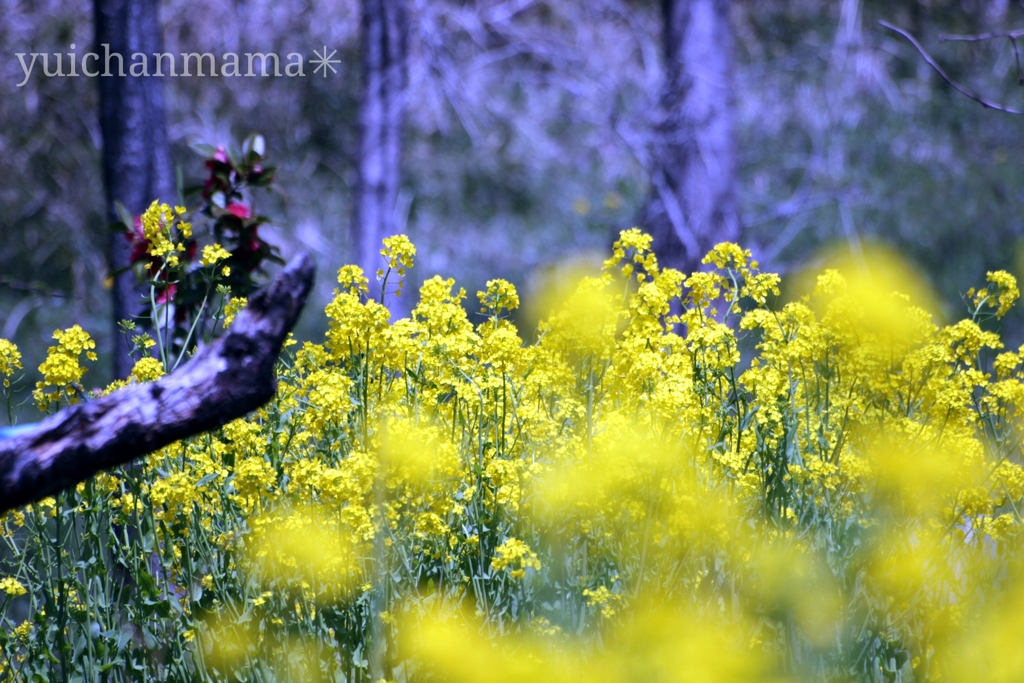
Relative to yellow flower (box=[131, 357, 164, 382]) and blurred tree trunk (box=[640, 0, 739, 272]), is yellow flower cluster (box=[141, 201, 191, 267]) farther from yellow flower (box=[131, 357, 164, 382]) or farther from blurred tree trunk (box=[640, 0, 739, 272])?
blurred tree trunk (box=[640, 0, 739, 272])

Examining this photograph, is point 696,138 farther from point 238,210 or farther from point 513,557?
point 513,557

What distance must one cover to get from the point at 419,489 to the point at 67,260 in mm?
8570

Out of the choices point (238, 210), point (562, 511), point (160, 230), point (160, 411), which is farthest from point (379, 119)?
point (160, 411)

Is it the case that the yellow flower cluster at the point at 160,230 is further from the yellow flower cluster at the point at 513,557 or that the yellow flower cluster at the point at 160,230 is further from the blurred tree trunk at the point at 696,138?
the blurred tree trunk at the point at 696,138

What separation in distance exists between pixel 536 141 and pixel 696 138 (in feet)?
13.3

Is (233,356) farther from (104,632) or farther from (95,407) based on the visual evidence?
(104,632)

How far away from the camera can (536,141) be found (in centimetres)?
1071

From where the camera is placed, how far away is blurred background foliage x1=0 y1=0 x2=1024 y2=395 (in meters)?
9.73

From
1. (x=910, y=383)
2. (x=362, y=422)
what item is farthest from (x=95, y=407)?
(x=910, y=383)

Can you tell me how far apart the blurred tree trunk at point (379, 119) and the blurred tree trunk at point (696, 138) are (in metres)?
1.89

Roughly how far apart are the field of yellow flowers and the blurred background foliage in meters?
5.83

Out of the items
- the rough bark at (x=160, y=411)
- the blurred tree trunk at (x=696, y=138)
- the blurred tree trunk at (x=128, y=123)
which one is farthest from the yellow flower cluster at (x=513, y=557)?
the blurred tree trunk at (x=696, y=138)

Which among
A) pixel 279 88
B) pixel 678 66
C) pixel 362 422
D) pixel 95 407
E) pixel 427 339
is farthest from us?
pixel 279 88

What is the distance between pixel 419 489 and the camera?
2.79 metres
